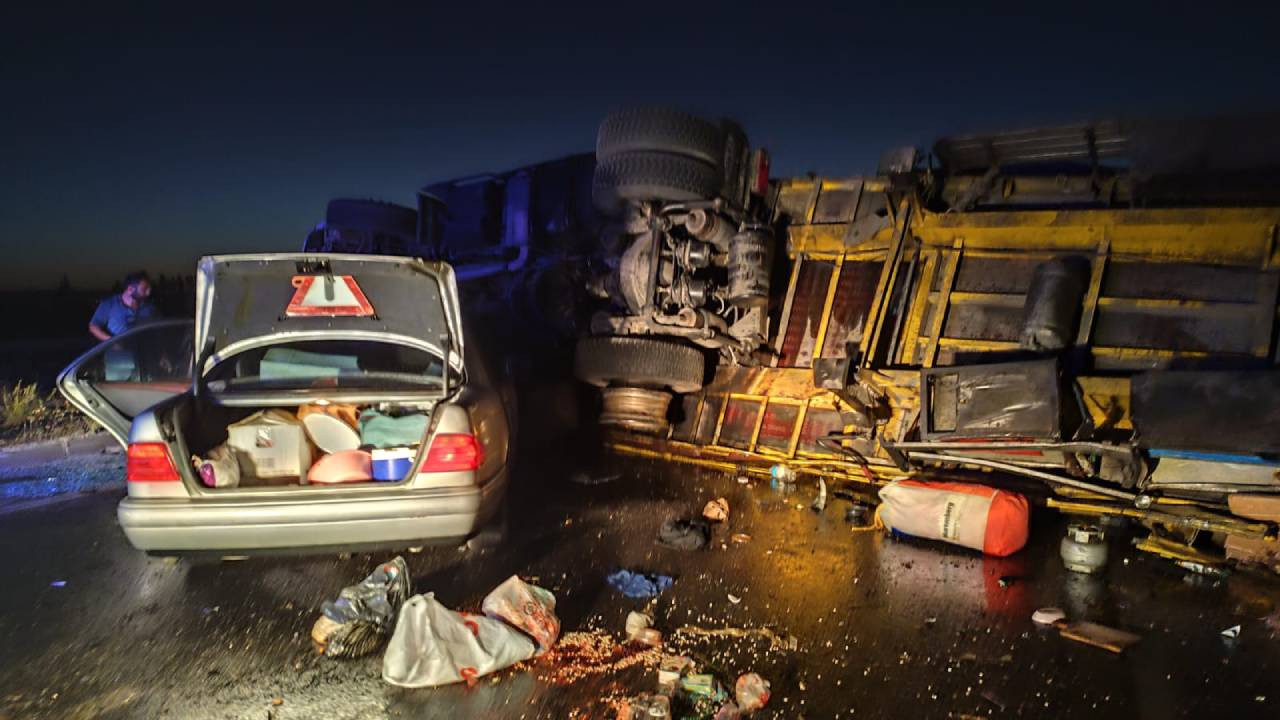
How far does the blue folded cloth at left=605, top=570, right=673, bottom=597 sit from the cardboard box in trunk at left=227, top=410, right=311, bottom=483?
1.68m

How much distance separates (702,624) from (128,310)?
6252 mm

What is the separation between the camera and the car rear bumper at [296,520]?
2842 millimetres

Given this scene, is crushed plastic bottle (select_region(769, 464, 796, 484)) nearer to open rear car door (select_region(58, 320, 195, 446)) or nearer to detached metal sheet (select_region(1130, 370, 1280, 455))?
detached metal sheet (select_region(1130, 370, 1280, 455))

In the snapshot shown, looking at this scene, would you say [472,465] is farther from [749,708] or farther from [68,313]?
[68,313]

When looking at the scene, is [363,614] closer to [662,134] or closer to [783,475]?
[783,475]

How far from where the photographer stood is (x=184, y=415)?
3.11m

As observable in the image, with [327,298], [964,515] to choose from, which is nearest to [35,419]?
[327,298]

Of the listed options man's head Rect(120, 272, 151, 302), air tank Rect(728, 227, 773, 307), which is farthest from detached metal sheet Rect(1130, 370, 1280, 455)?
man's head Rect(120, 272, 151, 302)

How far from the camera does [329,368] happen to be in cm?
403

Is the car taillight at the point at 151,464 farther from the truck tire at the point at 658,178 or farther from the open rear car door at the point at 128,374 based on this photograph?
the truck tire at the point at 658,178

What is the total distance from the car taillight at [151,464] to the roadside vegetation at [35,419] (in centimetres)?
584

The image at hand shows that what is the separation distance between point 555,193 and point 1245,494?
7442 mm

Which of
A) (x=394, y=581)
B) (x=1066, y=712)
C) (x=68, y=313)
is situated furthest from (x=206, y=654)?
(x=68, y=313)

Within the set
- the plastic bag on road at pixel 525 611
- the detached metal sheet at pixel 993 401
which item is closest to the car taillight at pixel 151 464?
the plastic bag on road at pixel 525 611
